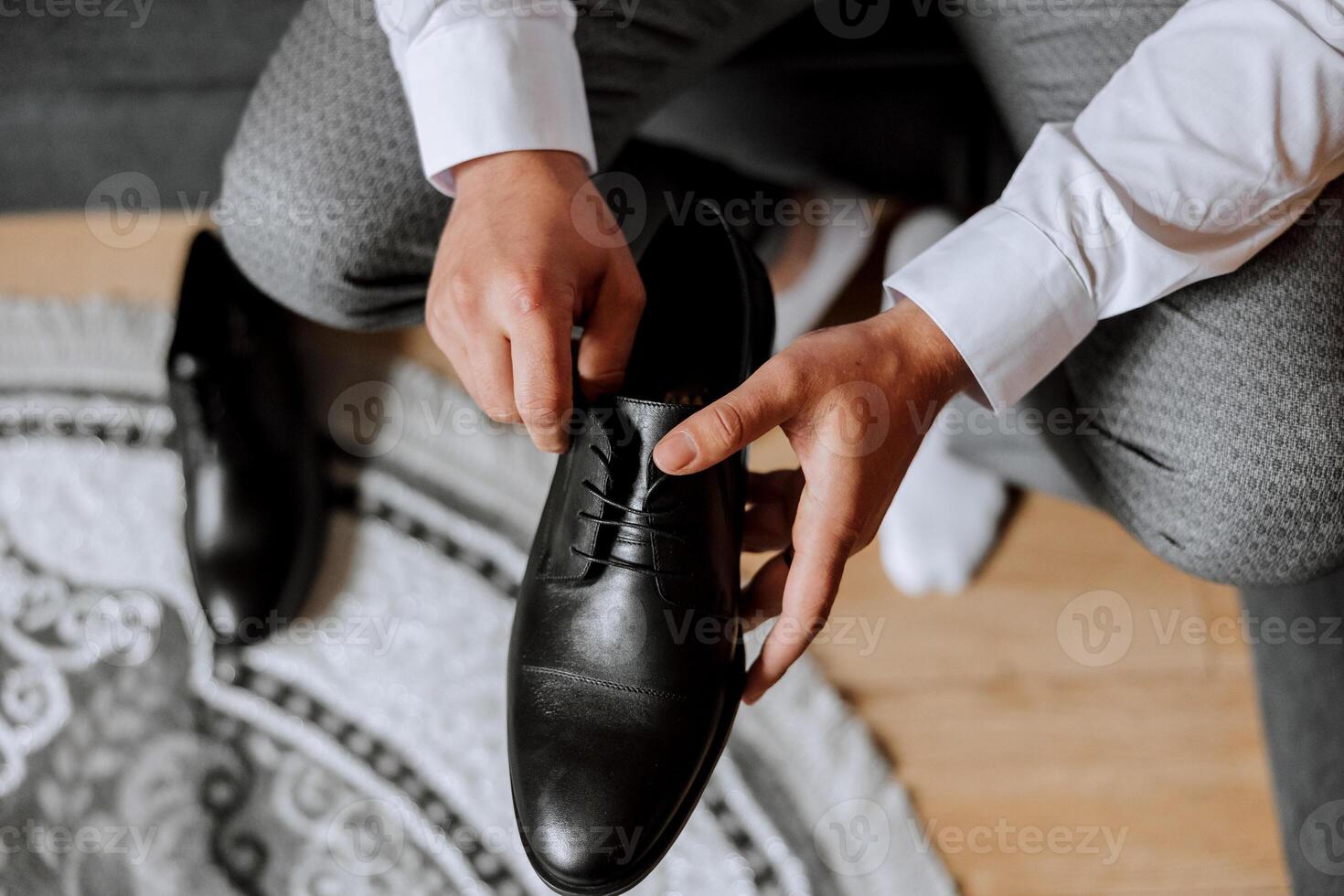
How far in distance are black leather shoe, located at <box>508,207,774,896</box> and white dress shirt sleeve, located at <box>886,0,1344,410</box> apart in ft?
0.60

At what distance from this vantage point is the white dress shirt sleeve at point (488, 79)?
61 cm

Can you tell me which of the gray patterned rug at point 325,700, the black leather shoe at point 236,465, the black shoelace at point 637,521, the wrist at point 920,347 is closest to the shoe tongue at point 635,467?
the black shoelace at point 637,521

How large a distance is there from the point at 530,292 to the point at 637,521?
154 millimetres

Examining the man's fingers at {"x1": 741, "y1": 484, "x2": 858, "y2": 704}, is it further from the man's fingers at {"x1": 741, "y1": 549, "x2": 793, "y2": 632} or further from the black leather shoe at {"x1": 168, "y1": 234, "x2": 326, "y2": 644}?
the black leather shoe at {"x1": 168, "y1": 234, "x2": 326, "y2": 644}

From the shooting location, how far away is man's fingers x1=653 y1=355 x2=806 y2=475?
0.52 meters

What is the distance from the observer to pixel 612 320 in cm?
60

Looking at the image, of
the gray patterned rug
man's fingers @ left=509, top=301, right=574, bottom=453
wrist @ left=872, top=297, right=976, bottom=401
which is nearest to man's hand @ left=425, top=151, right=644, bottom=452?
man's fingers @ left=509, top=301, right=574, bottom=453

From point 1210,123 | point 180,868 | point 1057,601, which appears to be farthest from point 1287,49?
point 180,868

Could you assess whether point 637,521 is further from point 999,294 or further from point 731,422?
point 999,294

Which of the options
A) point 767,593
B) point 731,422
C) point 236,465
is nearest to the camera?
point 731,422

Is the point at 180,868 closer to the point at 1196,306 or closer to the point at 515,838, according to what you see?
the point at 515,838

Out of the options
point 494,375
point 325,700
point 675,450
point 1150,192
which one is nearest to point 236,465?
point 325,700

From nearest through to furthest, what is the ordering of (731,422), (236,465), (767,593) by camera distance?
1. (731,422)
2. (767,593)
3. (236,465)

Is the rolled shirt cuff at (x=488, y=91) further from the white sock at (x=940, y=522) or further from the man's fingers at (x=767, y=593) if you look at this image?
the white sock at (x=940, y=522)
